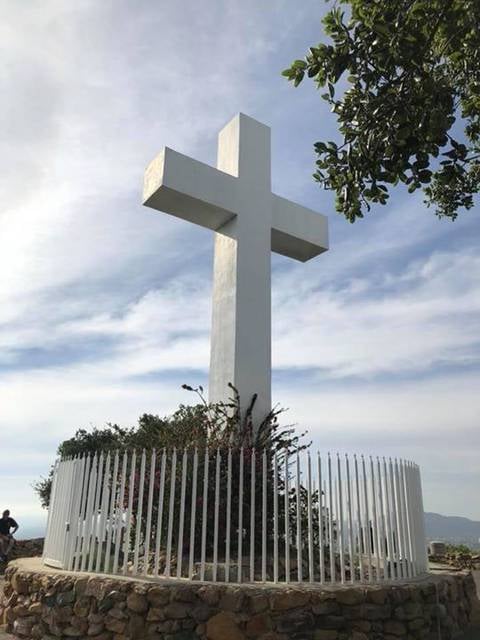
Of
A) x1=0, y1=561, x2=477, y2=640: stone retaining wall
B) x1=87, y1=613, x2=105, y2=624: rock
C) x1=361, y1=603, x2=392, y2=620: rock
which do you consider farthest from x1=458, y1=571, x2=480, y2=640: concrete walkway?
x1=87, y1=613, x2=105, y2=624: rock

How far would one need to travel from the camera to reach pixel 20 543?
51.8 ft

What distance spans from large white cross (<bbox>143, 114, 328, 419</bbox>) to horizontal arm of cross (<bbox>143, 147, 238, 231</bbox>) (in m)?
0.02

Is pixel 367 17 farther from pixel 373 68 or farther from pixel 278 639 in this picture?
pixel 278 639

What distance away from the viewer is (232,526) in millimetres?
6660

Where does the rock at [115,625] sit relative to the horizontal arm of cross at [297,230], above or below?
below

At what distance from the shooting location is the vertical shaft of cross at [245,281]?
8812 millimetres

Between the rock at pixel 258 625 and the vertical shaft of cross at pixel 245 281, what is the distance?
138 inches

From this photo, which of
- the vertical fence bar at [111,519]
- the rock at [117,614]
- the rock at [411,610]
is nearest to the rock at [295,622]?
the rock at [411,610]

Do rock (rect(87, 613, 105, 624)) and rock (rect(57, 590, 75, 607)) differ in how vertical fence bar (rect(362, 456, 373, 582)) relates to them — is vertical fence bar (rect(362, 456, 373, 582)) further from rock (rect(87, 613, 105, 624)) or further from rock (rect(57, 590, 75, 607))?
rock (rect(57, 590, 75, 607))

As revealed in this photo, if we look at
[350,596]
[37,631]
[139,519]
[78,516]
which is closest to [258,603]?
[350,596]

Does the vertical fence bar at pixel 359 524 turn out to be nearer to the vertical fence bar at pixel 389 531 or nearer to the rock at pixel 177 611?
the vertical fence bar at pixel 389 531

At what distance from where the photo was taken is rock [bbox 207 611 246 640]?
17.4 ft

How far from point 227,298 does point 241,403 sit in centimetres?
172

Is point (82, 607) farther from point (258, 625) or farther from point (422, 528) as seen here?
point (422, 528)
